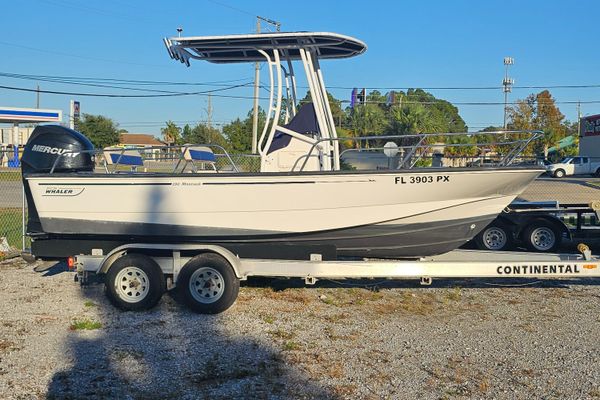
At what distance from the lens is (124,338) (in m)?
5.65

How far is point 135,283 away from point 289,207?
199cm

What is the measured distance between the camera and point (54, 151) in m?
7.03

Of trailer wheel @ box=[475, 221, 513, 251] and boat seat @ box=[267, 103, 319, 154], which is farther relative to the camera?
trailer wheel @ box=[475, 221, 513, 251]

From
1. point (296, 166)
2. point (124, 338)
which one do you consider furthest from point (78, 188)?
point (296, 166)

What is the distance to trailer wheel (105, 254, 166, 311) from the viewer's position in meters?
6.45

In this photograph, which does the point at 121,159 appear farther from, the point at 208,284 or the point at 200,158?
the point at 208,284

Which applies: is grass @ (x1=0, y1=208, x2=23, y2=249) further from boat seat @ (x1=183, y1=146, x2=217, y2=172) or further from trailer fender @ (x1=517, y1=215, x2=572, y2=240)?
trailer fender @ (x1=517, y1=215, x2=572, y2=240)

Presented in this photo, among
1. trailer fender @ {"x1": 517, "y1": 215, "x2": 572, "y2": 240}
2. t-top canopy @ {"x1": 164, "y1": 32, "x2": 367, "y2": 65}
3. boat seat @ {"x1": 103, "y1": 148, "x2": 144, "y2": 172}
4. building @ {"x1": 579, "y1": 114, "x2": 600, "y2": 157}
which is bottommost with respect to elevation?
trailer fender @ {"x1": 517, "y1": 215, "x2": 572, "y2": 240}

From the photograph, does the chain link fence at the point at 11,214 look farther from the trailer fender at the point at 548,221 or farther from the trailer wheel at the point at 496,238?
the trailer fender at the point at 548,221

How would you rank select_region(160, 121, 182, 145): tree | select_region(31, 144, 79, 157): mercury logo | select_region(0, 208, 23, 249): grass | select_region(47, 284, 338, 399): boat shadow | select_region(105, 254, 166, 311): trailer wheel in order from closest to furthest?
1. select_region(47, 284, 338, 399): boat shadow
2. select_region(105, 254, 166, 311): trailer wheel
3. select_region(31, 144, 79, 157): mercury logo
4. select_region(0, 208, 23, 249): grass
5. select_region(160, 121, 182, 145): tree

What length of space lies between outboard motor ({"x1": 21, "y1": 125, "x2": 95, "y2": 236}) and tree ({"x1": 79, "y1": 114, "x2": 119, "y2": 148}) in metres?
45.0

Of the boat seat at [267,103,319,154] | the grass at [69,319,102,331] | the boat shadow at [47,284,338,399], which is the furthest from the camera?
the boat seat at [267,103,319,154]

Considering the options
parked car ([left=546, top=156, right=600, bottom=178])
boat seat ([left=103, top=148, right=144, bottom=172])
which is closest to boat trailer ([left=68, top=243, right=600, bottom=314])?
boat seat ([left=103, top=148, right=144, bottom=172])

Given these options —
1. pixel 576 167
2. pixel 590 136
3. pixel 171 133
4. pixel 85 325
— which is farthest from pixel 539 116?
pixel 85 325
